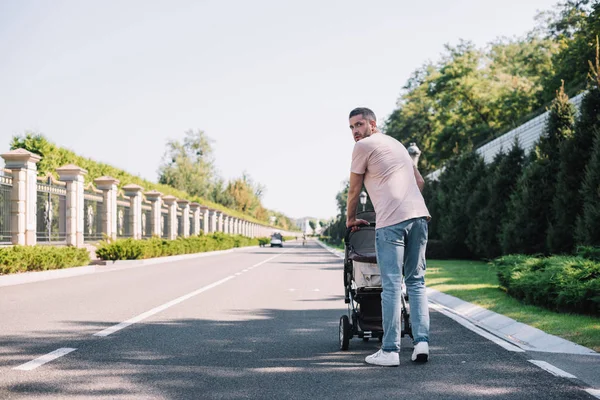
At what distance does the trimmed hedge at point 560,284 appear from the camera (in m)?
8.05

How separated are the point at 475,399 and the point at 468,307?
19.8 ft

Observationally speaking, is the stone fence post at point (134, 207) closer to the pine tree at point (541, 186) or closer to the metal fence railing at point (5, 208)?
the metal fence railing at point (5, 208)

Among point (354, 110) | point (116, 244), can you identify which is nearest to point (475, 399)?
point (354, 110)

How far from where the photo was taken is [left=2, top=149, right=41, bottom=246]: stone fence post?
2164 cm

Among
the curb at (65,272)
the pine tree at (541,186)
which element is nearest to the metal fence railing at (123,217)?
the curb at (65,272)

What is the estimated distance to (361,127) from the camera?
573 cm

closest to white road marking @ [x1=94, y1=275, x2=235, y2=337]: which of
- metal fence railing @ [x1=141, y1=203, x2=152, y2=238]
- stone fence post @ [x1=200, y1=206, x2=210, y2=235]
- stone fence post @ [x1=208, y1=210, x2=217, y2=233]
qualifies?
metal fence railing @ [x1=141, y1=203, x2=152, y2=238]

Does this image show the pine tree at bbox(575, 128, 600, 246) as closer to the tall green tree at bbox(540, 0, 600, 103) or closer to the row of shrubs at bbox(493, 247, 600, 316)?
the row of shrubs at bbox(493, 247, 600, 316)

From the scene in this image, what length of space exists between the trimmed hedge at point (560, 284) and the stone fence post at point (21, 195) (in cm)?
1730

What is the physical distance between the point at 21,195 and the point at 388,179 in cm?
1940

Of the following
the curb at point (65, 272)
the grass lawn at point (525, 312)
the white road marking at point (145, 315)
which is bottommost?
the grass lawn at point (525, 312)

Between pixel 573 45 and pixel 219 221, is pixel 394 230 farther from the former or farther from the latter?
pixel 219 221

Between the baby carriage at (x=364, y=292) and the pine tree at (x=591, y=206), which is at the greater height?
the pine tree at (x=591, y=206)

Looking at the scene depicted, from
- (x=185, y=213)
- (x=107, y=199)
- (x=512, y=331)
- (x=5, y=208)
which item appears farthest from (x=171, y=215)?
(x=512, y=331)
